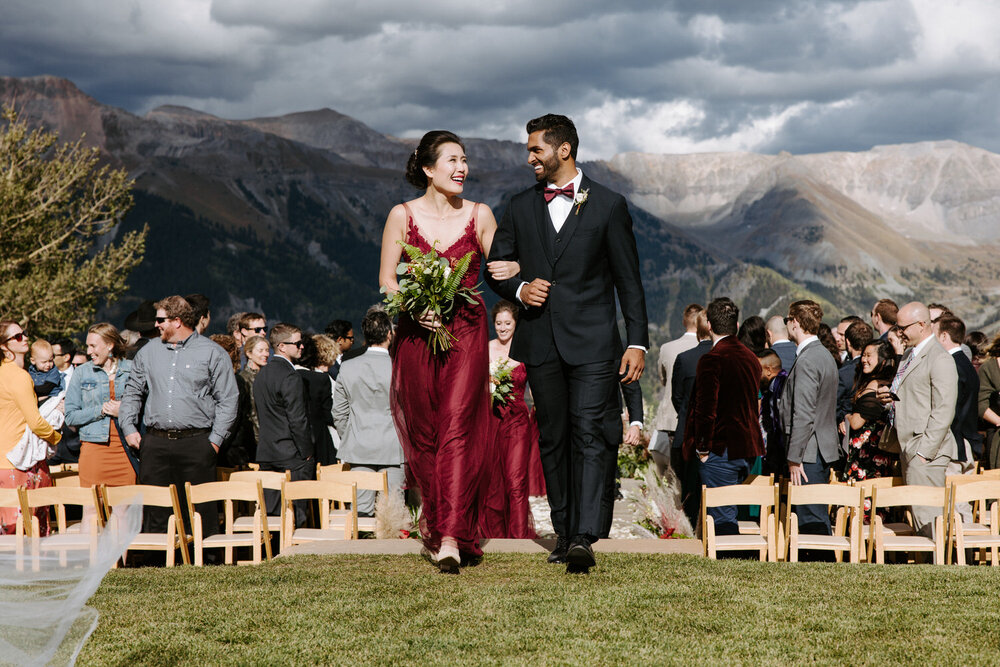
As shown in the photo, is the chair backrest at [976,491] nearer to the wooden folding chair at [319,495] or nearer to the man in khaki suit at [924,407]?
the man in khaki suit at [924,407]

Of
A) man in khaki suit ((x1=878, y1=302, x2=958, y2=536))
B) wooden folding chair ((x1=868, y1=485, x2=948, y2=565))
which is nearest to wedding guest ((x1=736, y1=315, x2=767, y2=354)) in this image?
man in khaki suit ((x1=878, y1=302, x2=958, y2=536))

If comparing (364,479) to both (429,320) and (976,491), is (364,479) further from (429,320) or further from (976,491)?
(976,491)

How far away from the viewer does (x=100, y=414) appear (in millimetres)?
8625

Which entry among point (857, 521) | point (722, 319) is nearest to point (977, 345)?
point (722, 319)

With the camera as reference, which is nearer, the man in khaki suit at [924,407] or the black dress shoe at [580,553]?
the black dress shoe at [580,553]

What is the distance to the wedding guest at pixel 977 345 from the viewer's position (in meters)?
11.7

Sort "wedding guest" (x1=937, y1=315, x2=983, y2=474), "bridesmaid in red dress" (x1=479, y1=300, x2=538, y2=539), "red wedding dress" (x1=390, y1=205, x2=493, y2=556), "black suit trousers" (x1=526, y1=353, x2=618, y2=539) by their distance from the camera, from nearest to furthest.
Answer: "black suit trousers" (x1=526, y1=353, x2=618, y2=539) < "red wedding dress" (x1=390, y1=205, x2=493, y2=556) < "bridesmaid in red dress" (x1=479, y1=300, x2=538, y2=539) < "wedding guest" (x1=937, y1=315, x2=983, y2=474)

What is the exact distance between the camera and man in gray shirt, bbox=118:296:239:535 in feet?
25.2

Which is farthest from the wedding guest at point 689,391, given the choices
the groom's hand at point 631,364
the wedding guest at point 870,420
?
the groom's hand at point 631,364

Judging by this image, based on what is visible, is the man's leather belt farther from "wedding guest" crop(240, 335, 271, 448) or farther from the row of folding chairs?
the row of folding chairs

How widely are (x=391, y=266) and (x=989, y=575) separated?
3852 mm

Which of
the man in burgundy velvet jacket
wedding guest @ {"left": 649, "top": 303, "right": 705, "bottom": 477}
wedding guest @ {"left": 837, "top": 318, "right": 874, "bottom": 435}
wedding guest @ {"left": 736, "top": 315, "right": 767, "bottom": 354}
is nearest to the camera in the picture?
the man in burgundy velvet jacket

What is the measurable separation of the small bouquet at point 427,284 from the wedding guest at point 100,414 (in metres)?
3.99

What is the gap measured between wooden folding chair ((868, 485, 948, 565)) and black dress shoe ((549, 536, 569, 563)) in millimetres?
2341
